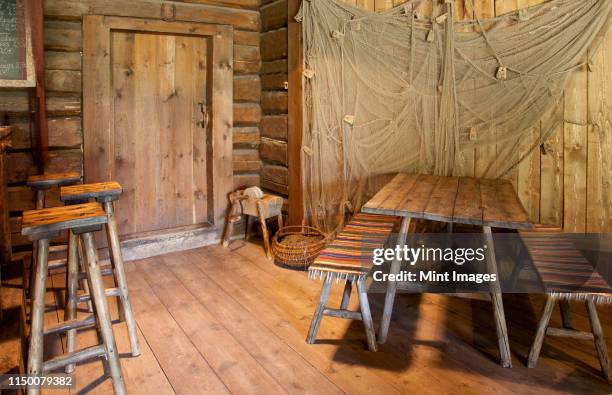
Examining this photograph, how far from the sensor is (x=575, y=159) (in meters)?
3.02

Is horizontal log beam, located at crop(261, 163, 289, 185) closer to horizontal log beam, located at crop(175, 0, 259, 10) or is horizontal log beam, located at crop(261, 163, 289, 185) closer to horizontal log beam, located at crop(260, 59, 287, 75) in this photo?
horizontal log beam, located at crop(260, 59, 287, 75)

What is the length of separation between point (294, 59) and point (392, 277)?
7.41 feet

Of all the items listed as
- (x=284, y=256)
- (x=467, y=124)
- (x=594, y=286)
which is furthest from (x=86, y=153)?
(x=594, y=286)

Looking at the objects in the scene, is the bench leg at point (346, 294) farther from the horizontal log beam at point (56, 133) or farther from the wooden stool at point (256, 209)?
the horizontal log beam at point (56, 133)

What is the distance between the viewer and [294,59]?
3.99 m

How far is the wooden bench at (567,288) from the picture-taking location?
6.64 ft

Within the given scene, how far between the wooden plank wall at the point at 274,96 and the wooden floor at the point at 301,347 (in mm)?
1326

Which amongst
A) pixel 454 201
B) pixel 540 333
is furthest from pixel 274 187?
pixel 540 333

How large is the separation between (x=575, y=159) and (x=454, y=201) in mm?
1117

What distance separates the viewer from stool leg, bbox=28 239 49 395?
1.70 metres

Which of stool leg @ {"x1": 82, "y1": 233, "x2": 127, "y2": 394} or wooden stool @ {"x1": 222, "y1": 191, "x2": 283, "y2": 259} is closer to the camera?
stool leg @ {"x1": 82, "y1": 233, "x2": 127, "y2": 394}

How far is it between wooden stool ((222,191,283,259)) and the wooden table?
133 cm

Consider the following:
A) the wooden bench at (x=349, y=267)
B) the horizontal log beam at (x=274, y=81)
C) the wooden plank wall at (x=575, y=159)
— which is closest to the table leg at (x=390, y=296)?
the wooden bench at (x=349, y=267)

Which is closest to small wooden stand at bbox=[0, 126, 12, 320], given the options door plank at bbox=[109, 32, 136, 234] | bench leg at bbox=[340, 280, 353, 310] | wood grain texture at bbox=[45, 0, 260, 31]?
door plank at bbox=[109, 32, 136, 234]
